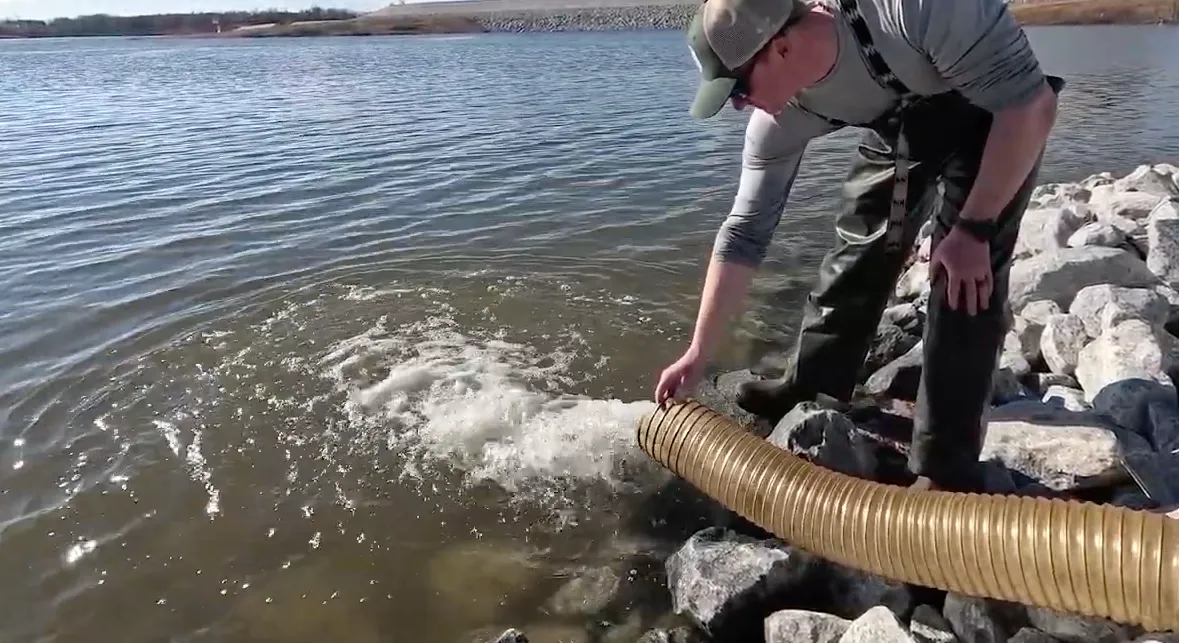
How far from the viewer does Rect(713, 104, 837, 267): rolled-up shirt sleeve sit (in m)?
3.51

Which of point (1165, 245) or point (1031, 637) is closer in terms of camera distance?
point (1031, 637)

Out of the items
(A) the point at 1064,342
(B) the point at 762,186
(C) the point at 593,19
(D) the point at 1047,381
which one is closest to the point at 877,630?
(B) the point at 762,186

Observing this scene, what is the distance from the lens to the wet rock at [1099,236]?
246 inches

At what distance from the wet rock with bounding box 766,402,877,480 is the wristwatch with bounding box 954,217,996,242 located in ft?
4.42

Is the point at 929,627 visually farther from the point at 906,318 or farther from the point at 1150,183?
the point at 1150,183

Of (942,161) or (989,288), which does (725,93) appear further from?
(989,288)

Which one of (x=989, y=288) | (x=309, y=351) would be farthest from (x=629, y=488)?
(x=309, y=351)

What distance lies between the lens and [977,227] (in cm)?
312

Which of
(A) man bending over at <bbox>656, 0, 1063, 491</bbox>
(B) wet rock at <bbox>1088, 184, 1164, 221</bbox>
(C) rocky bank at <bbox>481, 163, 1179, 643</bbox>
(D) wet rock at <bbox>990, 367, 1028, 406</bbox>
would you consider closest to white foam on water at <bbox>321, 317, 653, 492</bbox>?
(C) rocky bank at <bbox>481, 163, 1179, 643</bbox>

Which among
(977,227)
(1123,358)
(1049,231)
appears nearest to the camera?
(977,227)

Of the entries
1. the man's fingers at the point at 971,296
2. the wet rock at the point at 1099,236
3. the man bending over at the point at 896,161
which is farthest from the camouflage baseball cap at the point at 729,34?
the wet rock at the point at 1099,236

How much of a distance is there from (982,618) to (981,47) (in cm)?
196

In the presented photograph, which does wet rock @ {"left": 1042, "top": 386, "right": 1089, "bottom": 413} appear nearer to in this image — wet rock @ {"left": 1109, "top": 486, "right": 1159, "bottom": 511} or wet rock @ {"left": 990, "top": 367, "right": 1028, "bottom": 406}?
wet rock @ {"left": 990, "top": 367, "right": 1028, "bottom": 406}

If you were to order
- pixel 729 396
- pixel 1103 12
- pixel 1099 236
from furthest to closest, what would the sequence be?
pixel 1103 12 < pixel 1099 236 < pixel 729 396
